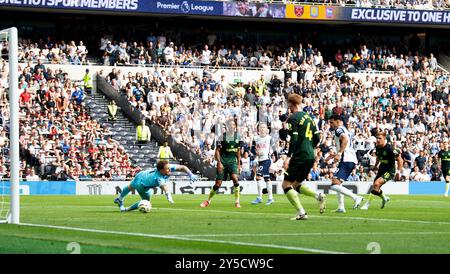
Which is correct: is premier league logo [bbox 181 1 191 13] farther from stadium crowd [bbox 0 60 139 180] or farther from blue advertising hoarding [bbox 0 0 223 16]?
stadium crowd [bbox 0 60 139 180]

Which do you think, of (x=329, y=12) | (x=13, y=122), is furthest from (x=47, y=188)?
(x=329, y=12)

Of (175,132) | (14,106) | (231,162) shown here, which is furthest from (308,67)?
(14,106)

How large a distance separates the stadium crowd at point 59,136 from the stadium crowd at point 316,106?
2.59 m

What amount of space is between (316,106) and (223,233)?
31.6 metres

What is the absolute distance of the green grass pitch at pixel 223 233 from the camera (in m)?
13.2

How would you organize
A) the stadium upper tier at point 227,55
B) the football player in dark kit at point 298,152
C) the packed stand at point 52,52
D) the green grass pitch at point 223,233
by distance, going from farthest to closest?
the stadium upper tier at point 227,55
the packed stand at point 52,52
the football player in dark kit at point 298,152
the green grass pitch at point 223,233

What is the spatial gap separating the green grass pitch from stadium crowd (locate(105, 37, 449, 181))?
20.5m

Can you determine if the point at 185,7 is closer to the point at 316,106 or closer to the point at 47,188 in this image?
the point at 316,106

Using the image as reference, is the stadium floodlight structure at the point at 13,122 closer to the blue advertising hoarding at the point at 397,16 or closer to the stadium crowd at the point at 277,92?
the stadium crowd at the point at 277,92

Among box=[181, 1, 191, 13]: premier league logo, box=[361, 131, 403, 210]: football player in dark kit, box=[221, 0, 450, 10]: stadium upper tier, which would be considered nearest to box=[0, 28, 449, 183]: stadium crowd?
box=[181, 1, 191, 13]: premier league logo

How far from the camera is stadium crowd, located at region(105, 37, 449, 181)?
43250mm

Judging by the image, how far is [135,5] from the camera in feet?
160

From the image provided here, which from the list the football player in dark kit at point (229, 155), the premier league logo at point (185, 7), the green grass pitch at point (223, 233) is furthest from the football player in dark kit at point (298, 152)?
the premier league logo at point (185, 7)
